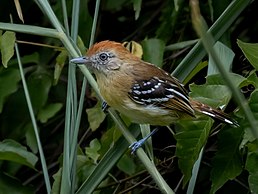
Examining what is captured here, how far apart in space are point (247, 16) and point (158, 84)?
106cm

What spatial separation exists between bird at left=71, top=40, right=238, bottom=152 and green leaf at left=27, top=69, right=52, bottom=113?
0.60 meters

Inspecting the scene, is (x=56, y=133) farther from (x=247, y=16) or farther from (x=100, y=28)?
(x=247, y=16)

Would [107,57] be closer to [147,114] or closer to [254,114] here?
Result: [147,114]

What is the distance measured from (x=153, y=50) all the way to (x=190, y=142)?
29.8 inches

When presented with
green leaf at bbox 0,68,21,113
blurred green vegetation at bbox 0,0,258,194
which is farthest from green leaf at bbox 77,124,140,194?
green leaf at bbox 0,68,21,113

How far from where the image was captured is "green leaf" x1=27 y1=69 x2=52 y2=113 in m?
2.94

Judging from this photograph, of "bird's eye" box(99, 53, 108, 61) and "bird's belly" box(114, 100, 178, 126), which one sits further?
"bird's eye" box(99, 53, 108, 61)

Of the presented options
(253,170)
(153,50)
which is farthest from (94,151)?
(253,170)

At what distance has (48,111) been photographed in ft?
9.68

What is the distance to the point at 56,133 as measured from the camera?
338 centimetres

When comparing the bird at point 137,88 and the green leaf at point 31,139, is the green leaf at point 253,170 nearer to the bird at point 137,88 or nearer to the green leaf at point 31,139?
the bird at point 137,88

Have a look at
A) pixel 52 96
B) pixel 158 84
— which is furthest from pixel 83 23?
pixel 158 84

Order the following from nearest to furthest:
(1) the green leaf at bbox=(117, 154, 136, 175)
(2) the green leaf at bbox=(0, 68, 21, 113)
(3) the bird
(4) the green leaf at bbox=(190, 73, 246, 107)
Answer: (4) the green leaf at bbox=(190, 73, 246, 107)
(3) the bird
(1) the green leaf at bbox=(117, 154, 136, 175)
(2) the green leaf at bbox=(0, 68, 21, 113)

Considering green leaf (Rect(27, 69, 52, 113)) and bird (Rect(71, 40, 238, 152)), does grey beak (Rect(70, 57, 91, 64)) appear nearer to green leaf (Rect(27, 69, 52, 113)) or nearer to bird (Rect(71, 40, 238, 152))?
bird (Rect(71, 40, 238, 152))
